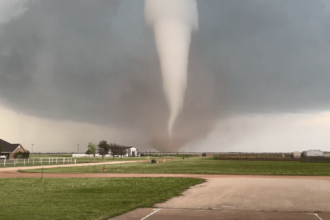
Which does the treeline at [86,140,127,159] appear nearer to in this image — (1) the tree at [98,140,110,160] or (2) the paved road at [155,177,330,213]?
(1) the tree at [98,140,110,160]

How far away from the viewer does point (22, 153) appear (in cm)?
11512

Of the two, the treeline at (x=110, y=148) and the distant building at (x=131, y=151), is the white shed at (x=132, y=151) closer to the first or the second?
the distant building at (x=131, y=151)

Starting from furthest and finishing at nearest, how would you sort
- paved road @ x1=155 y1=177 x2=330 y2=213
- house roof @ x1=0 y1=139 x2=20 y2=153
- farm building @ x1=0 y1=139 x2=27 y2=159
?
house roof @ x1=0 y1=139 x2=20 y2=153
farm building @ x1=0 y1=139 x2=27 y2=159
paved road @ x1=155 y1=177 x2=330 y2=213

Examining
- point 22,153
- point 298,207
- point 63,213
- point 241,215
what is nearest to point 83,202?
point 63,213

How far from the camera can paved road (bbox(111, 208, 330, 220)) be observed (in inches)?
536

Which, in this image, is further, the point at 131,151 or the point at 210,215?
the point at 131,151

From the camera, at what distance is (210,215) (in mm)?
14180

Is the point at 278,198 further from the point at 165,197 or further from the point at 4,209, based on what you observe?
the point at 4,209

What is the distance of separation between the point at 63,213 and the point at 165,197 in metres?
7.01

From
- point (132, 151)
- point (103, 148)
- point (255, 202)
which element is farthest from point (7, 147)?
point (255, 202)

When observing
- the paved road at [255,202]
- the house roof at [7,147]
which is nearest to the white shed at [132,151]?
the house roof at [7,147]

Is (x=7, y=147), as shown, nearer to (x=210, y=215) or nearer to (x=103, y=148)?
(x=103, y=148)

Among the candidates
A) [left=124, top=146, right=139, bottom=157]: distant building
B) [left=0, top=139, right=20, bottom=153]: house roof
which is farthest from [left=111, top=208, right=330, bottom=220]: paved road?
[left=124, top=146, right=139, bottom=157]: distant building

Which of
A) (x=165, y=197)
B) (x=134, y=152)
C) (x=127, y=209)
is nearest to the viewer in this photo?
(x=127, y=209)
